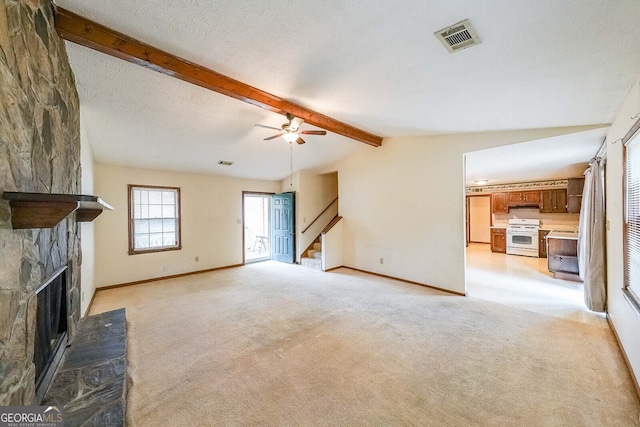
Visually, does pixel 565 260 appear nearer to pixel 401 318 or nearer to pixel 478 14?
pixel 401 318

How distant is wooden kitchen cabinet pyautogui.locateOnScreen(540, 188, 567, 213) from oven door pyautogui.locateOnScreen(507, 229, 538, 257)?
775 millimetres

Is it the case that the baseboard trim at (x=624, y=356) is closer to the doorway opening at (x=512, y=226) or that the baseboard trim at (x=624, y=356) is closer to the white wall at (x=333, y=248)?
the doorway opening at (x=512, y=226)

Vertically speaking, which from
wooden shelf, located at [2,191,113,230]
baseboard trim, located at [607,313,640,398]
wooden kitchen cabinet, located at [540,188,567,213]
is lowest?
baseboard trim, located at [607,313,640,398]

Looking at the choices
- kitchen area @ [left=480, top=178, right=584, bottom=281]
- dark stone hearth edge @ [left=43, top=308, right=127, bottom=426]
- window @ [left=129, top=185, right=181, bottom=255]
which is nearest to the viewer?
dark stone hearth edge @ [left=43, top=308, right=127, bottom=426]

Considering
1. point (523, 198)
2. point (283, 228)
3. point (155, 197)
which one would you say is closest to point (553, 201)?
point (523, 198)

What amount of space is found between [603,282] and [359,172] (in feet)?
14.0

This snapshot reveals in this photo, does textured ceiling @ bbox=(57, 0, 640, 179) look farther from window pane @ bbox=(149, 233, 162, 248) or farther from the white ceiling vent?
window pane @ bbox=(149, 233, 162, 248)

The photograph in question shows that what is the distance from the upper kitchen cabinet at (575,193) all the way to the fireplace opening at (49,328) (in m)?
8.73

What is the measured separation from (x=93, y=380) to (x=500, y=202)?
989 centimetres

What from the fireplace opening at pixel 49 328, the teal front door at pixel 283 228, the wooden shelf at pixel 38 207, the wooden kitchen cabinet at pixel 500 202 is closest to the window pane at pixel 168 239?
the teal front door at pixel 283 228

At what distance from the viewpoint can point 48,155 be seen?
1789mm

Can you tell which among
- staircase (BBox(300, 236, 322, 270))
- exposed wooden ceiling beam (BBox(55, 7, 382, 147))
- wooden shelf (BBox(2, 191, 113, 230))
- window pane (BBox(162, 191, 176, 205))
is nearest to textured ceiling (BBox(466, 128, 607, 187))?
exposed wooden ceiling beam (BBox(55, 7, 382, 147))

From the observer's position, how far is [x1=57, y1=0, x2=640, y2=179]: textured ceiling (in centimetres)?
166

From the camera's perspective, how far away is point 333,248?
6.23m
